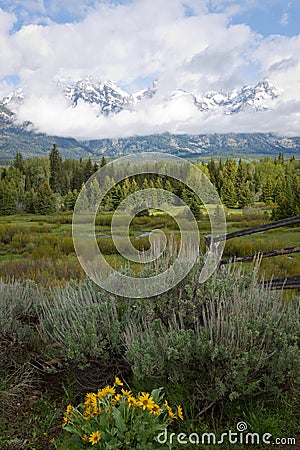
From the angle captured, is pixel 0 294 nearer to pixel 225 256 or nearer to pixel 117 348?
pixel 117 348

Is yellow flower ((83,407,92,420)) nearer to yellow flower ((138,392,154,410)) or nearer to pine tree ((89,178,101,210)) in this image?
yellow flower ((138,392,154,410))

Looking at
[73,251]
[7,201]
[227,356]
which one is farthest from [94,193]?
[7,201]

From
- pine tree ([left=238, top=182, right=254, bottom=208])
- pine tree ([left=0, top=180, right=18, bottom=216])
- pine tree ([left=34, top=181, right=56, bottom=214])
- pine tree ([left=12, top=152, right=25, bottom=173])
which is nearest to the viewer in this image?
pine tree ([left=34, top=181, right=56, bottom=214])

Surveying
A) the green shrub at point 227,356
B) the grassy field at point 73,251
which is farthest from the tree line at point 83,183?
the green shrub at point 227,356

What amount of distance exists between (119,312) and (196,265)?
35.9 inches

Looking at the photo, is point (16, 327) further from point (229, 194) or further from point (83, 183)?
point (229, 194)

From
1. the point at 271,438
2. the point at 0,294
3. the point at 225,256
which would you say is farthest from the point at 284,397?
the point at 225,256

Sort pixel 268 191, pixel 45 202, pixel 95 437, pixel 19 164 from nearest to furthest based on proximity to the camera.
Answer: pixel 95 437, pixel 45 202, pixel 268 191, pixel 19 164

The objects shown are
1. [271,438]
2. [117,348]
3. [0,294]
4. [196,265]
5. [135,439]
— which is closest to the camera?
[135,439]

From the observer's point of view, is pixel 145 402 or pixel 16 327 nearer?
pixel 145 402

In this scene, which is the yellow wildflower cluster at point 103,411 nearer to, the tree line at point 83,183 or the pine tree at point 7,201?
the tree line at point 83,183

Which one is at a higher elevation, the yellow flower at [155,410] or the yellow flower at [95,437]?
the yellow flower at [155,410]

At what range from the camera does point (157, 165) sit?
409 centimetres

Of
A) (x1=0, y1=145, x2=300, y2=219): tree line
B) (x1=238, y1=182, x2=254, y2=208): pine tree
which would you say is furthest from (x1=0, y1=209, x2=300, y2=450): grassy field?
(x1=238, y1=182, x2=254, y2=208): pine tree
